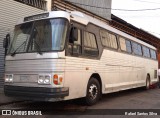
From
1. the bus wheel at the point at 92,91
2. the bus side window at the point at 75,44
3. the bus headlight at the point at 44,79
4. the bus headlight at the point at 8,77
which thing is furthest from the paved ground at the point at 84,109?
the bus side window at the point at 75,44

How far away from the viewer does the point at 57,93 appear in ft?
25.2

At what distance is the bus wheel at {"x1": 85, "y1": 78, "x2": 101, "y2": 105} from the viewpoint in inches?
364

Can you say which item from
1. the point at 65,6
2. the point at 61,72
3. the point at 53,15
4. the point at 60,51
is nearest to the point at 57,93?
the point at 61,72

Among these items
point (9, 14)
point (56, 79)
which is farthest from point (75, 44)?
point (9, 14)

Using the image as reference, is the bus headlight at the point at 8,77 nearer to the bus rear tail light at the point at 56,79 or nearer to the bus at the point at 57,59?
the bus at the point at 57,59

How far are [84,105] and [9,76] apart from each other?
260 centimetres

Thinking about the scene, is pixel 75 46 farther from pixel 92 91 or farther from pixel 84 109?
pixel 84 109

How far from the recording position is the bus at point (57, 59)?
7801 mm

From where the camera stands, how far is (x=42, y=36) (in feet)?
26.8

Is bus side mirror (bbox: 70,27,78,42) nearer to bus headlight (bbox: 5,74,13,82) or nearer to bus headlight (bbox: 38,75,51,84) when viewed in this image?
bus headlight (bbox: 38,75,51,84)

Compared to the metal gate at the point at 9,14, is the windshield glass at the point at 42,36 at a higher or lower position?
lower

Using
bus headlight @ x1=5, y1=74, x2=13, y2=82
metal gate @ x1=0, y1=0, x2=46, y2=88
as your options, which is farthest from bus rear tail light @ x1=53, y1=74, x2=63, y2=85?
metal gate @ x1=0, y1=0, x2=46, y2=88

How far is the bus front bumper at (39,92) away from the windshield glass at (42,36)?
1092 mm

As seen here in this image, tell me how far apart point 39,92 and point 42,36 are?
1.60 meters
